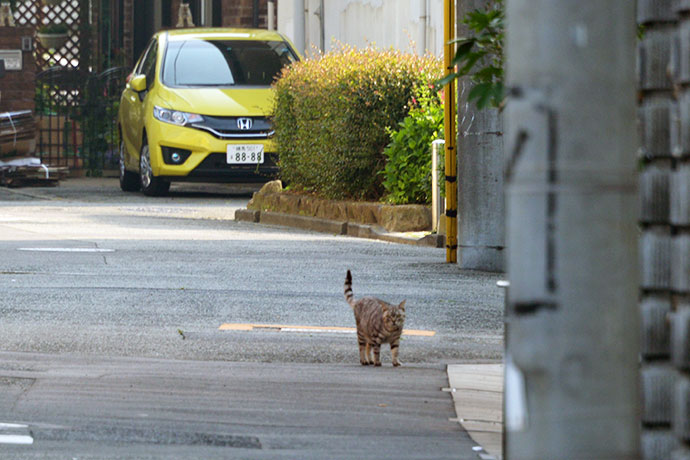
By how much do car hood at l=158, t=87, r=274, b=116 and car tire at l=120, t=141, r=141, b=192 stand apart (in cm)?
280

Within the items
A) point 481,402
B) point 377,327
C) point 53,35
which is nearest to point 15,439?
point 481,402

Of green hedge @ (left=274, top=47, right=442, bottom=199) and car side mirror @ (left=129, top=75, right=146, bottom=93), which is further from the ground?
car side mirror @ (left=129, top=75, right=146, bottom=93)

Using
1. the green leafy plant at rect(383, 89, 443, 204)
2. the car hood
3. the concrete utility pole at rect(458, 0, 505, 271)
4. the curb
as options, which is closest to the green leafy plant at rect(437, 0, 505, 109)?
the concrete utility pole at rect(458, 0, 505, 271)

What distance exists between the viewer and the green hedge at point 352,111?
49.3 feet

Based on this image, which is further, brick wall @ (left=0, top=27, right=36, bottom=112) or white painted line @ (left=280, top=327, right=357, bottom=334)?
brick wall @ (left=0, top=27, right=36, bottom=112)

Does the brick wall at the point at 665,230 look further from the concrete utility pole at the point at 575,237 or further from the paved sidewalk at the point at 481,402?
the paved sidewalk at the point at 481,402

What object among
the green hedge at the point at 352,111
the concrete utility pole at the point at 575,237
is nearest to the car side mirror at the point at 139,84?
the green hedge at the point at 352,111

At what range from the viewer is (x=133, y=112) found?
19891 mm

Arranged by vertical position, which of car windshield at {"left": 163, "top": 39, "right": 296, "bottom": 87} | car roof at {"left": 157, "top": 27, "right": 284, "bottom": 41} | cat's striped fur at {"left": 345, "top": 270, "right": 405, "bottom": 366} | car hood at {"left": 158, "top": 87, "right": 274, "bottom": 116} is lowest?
cat's striped fur at {"left": 345, "top": 270, "right": 405, "bottom": 366}

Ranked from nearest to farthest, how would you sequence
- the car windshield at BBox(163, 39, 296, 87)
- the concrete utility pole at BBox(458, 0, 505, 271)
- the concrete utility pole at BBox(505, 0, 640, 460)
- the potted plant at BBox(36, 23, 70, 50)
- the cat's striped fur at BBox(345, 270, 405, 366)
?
the concrete utility pole at BBox(505, 0, 640, 460) < the cat's striped fur at BBox(345, 270, 405, 366) < the concrete utility pole at BBox(458, 0, 505, 271) < the car windshield at BBox(163, 39, 296, 87) < the potted plant at BBox(36, 23, 70, 50)

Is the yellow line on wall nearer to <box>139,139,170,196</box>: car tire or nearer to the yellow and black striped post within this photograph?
the yellow and black striped post

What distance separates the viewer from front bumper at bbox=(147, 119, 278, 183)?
18125 mm

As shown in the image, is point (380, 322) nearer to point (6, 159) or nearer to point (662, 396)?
point (662, 396)

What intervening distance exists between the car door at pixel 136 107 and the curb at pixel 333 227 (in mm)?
2769
